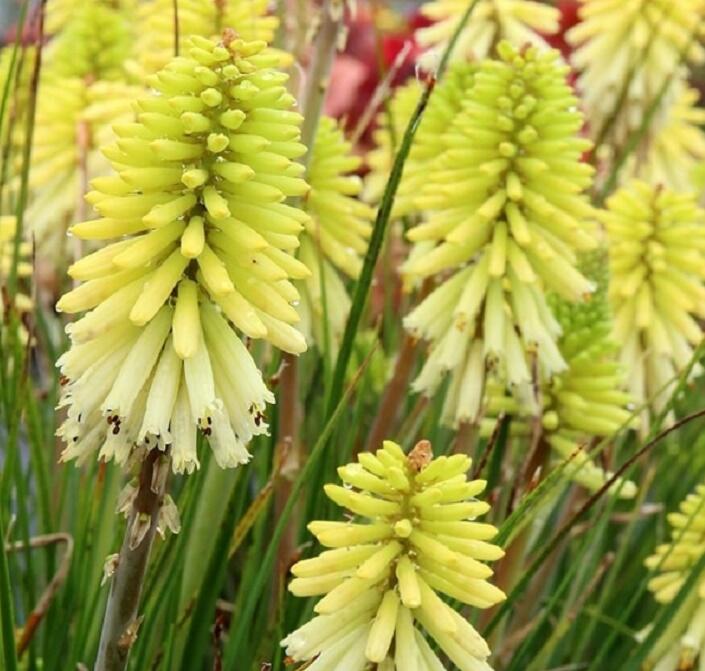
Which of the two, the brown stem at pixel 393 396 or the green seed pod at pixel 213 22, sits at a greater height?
the green seed pod at pixel 213 22

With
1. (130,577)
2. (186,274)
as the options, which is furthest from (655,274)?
(130,577)

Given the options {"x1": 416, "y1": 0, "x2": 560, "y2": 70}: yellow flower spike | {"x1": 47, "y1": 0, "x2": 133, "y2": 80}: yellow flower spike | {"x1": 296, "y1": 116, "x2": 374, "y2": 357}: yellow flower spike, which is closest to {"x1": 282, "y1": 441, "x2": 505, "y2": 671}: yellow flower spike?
{"x1": 296, "y1": 116, "x2": 374, "y2": 357}: yellow flower spike

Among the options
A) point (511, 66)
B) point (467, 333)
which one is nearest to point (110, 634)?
point (467, 333)

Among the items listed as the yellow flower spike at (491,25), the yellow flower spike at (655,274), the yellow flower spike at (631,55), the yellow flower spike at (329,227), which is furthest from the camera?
the yellow flower spike at (631,55)

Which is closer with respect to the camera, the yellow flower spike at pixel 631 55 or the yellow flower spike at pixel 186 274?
the yellow flower spike at pixel 186 274

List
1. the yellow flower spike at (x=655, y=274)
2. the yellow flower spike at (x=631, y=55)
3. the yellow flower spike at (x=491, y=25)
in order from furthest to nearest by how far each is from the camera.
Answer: the yellow flower spike at (x=631, y=55)
the yellow flower spike at (x=491, y=25)
the yellow flower spike at (x=655, y=274)

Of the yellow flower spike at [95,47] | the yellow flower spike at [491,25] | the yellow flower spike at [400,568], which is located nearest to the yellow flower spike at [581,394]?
the yellow flower spike at [400,568]

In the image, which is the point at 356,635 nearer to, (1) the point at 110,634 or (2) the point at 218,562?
(1) the point at 110,634

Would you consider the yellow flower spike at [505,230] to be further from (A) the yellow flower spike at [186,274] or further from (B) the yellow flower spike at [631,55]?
(B) the yellow flower spike at [631,55]
